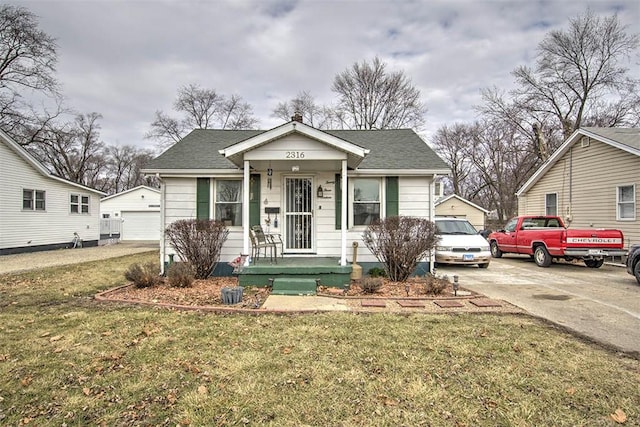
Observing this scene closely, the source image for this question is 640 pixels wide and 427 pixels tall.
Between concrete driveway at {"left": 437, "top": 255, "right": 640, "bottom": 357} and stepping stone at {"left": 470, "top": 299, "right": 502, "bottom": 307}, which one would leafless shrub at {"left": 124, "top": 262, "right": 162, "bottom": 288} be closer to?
stepping stone at {"left": 470, "top": 299, "right": 502, "bottom": 307}

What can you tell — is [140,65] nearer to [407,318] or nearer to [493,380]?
[407,318]

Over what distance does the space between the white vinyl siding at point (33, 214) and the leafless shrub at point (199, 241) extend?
1110cm

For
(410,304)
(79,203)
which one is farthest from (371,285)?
(79,203)

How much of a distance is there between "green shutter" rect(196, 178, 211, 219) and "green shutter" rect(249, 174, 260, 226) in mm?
1097

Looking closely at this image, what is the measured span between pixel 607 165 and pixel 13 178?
23356mm

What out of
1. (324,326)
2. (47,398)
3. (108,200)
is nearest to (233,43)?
(324,326)

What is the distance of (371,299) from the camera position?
238 inches

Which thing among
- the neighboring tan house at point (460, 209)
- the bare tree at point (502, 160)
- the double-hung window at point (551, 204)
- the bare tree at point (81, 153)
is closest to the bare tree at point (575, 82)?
the bare tree at point (502, 160)

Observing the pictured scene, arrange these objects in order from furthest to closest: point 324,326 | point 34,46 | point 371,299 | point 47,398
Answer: point 34,46
point 371,299
point 324,326
point 47,398

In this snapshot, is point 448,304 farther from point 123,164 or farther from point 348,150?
point 123,164

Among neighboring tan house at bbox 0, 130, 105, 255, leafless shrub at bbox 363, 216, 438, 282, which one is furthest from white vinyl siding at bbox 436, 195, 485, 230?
neighboring tan house at bbox 0, 130, 105, 255

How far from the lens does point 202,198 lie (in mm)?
8617

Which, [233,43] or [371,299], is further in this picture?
[233,43]

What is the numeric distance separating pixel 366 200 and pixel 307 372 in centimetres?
593
